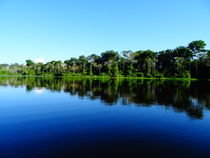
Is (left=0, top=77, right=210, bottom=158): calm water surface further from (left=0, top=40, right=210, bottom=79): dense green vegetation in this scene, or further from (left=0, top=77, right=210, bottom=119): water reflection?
(left=0, top=40, right=210, bottom=79): dense green vegetation

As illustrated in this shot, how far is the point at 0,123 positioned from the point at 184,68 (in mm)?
92655

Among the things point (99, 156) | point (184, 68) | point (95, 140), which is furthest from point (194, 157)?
point (184, 68)

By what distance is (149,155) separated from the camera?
21.1 feet

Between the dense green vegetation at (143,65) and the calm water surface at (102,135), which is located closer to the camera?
the calm water surface at (102,135)

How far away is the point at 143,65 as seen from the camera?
98.9 meters

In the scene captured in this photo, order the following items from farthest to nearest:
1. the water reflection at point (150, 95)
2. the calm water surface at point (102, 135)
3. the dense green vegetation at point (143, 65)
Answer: the dense green vegetation at point (143, 65) → the water reflection at point (150, 95) → the calm water surface at point (102, 135)

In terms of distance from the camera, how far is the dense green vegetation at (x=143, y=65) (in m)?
84.1

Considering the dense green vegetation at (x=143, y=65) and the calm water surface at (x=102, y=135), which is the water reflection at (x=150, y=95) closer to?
the calm water surface at (x=102, y=135)

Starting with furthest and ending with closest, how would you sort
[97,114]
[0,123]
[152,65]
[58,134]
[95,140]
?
Result: [152,65], [97,114], [0,123], [58,134], [95,140]

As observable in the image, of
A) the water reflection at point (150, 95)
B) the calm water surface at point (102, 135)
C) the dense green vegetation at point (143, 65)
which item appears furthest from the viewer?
the dense green vegetation at point (143, 65)

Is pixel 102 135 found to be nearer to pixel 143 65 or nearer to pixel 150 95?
pixel 150 95

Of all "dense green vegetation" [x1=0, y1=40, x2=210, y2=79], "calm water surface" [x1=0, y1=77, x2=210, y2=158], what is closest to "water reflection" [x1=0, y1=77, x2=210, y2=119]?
"calm water surface" [x1=0, y1=77, x2=210, y2=158]

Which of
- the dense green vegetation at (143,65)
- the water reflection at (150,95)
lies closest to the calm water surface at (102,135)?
the water reflection at (150,95)

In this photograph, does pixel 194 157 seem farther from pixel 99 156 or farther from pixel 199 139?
pixel 99 156
